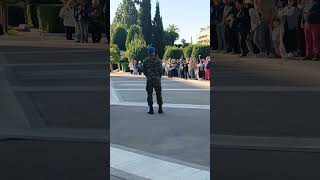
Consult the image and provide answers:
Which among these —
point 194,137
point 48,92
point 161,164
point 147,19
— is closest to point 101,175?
point 48,92

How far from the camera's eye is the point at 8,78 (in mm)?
4500

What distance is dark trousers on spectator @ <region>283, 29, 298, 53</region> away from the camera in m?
3.67

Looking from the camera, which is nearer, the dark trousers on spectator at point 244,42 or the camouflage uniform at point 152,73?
the dark trousers on spectator at point 244,42

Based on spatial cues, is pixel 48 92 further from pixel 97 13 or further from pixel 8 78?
pixel 97 13

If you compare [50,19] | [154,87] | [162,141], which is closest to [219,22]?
[50,19]

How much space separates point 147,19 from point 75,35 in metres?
20.1

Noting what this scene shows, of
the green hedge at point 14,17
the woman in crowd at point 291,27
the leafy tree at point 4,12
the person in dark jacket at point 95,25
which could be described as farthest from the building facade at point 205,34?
the leafy tree at point 4,12

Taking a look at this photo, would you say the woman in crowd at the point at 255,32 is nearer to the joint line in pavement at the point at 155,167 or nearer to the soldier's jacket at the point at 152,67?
the joint line in pavement at the point at 155,167

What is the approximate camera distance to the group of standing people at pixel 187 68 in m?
20.3

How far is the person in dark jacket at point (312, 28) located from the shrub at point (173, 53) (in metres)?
22.7

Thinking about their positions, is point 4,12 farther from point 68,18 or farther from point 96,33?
point 96,33

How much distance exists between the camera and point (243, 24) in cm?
386

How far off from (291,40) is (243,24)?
0.43 m

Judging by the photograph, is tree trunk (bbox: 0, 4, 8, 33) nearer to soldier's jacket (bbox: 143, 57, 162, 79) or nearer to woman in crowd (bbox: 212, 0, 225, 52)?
woman in crowd (bbox: 212, 0, 225, 52)
